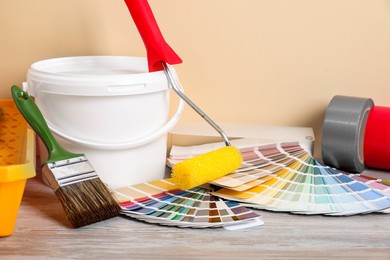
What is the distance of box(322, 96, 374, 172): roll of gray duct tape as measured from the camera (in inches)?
38.0

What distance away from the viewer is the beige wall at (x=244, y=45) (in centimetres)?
104

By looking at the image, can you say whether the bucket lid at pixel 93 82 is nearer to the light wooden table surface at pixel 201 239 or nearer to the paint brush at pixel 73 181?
the paint brush at pixel 73 181

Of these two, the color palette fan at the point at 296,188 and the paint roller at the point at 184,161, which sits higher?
the paint roller at the point at 184,161

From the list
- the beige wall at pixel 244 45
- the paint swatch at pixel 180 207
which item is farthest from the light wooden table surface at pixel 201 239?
the beige wall at pixel 244 45

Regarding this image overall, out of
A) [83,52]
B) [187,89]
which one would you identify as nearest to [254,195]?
[187,89]

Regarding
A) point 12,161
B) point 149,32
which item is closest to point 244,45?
point 149,32

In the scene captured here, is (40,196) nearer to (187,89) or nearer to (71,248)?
(71,248)

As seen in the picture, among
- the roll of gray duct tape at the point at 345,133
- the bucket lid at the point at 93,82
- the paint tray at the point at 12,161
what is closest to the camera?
the paint tray at the point at 12,161

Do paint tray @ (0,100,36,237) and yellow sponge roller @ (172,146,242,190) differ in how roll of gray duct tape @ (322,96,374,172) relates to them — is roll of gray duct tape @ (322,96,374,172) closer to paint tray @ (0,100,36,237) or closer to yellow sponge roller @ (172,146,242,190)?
yellow sponge roller @ (172,146,242,190)

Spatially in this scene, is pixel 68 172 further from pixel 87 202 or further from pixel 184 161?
pixel 184 161

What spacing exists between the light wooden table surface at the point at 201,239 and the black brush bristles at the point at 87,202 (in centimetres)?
1

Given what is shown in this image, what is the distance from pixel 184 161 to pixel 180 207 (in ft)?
0.22

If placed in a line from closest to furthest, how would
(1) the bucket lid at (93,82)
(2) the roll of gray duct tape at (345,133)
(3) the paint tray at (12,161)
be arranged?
(3) the paint tray at (12,161)
(1) the bucket lid at (93,82)
(2) the roll of gray duct tape at (345,133)

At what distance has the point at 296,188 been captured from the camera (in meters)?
0.88
